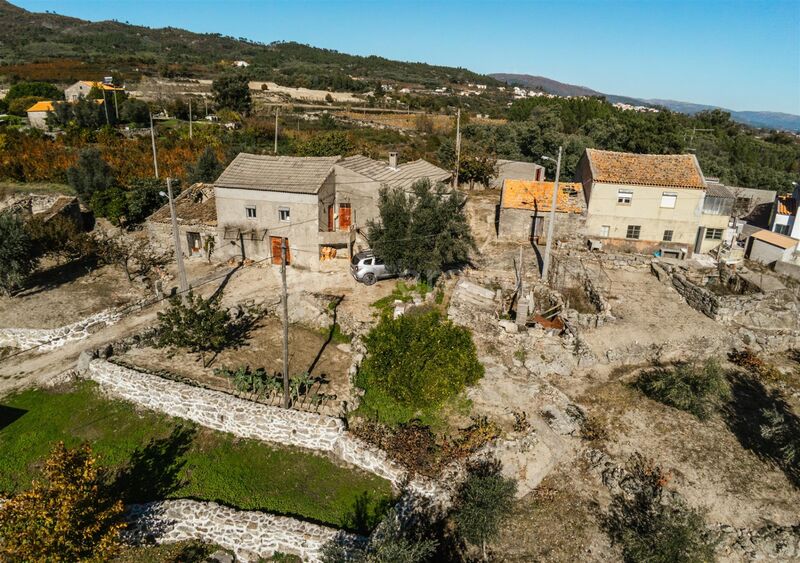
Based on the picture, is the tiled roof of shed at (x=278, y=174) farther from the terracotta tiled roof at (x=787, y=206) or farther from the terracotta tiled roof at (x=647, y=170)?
the terracotta tiled roof at (x=787, y=206)

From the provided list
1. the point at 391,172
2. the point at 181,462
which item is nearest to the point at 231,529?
the point at 181,462

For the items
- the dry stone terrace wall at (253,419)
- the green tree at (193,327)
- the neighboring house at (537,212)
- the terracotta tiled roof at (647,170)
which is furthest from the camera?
the neighboring house at (537,212)

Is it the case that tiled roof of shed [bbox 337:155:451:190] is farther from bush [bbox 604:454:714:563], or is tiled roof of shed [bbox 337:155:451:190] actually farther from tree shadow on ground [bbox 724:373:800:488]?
tree shadow on ground [bbox 724:373:800:488]

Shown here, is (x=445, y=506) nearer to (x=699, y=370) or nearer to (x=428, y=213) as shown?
(x=699, y=370)

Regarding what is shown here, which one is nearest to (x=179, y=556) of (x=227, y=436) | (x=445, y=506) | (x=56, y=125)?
(x=227, y=436)

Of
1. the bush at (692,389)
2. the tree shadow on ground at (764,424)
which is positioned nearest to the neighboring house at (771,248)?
the tree shadow on ground at (764,424)

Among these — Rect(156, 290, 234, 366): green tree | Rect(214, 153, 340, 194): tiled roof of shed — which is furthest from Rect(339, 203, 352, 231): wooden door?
Rect(156, 290, 234, 366): green tree
